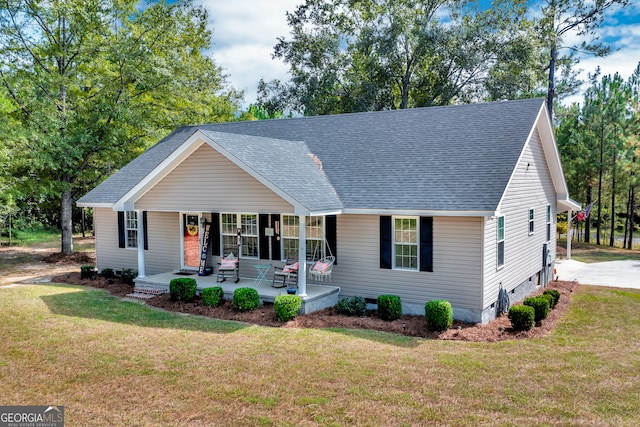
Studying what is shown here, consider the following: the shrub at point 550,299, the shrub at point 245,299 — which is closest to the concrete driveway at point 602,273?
the shrub at point 550,299

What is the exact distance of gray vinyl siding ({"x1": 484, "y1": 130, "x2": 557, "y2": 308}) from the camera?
38.7 ft

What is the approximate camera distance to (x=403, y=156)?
14023mm

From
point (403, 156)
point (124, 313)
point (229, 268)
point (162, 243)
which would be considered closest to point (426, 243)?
point (403, 156)

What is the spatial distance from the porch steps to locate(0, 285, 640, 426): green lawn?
2.37m

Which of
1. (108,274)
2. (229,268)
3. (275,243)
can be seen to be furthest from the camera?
(108,274)

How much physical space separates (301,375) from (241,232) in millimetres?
7312

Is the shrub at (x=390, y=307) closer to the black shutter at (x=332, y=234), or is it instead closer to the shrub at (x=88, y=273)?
the black shutter at (x=332, y=234)

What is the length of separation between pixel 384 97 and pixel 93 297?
82.5ft

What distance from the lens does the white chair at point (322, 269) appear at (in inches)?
490

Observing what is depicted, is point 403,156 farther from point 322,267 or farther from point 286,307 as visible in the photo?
point 286,307

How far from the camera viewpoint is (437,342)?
9.95m

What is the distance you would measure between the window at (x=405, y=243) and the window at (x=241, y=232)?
4.38 metres

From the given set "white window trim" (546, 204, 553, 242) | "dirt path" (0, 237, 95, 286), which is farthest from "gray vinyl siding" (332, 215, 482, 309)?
"dirt path" (0, 237, 95, 286)

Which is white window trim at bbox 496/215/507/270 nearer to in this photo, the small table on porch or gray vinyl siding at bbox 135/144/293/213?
gray vinyl siding at bbox 135/144/293/213
